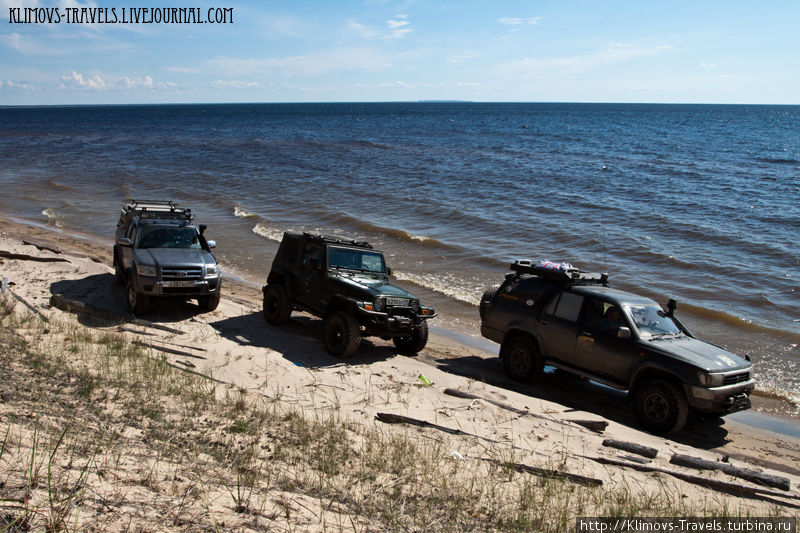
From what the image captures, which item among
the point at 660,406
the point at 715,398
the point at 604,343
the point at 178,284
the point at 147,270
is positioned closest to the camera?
the point at 715,398

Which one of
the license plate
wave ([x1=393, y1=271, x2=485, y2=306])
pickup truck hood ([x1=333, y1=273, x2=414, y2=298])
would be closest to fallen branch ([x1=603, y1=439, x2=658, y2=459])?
pickup truck hood ([x1=333, y1=273, x2=414, y2=298])

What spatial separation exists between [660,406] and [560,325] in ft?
6.62

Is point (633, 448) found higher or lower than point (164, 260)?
lower

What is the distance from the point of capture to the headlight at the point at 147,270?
11422mm

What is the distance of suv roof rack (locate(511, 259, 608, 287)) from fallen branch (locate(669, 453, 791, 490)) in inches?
146

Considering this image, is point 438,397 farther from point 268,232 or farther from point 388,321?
point 268,232

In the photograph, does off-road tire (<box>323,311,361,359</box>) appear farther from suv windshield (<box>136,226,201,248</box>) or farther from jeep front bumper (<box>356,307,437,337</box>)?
suv windshield (<box>136,226,201,248</box>)

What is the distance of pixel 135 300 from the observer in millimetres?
11617

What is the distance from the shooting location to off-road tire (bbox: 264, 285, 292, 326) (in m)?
12.0

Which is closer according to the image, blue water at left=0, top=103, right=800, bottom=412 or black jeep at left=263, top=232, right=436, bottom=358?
black jeep at left=263, top=232, right=436, bottom=358

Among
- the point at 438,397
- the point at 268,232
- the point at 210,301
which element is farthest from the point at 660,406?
the point at 268,232

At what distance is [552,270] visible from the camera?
10.4 m

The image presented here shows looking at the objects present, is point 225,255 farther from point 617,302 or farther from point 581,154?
point 581,154

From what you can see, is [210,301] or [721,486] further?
[210,301]
